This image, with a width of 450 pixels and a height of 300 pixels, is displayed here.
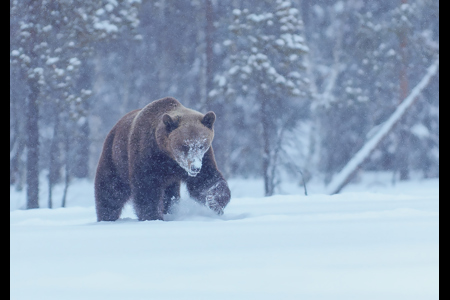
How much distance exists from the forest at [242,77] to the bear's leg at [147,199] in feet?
23.2

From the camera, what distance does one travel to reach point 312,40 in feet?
63.6

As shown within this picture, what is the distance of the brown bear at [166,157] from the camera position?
17.3 feet

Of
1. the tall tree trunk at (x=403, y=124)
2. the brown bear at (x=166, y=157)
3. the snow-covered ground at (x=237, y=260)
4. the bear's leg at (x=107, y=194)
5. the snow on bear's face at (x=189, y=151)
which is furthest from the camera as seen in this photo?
the tall tree trunk at (x=403, y=124)

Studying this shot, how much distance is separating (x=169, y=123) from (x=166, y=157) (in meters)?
0.38

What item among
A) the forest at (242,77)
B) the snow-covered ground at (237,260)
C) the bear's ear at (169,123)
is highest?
the forest at (242,77)

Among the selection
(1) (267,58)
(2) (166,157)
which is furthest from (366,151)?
(2) (166,157)

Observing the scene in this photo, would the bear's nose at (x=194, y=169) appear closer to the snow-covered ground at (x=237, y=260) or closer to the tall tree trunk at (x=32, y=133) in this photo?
the snow-covered ground at (x=237, y=260)

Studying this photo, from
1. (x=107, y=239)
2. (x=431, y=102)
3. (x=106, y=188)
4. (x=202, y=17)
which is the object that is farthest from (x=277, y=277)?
(x=431, y=102)

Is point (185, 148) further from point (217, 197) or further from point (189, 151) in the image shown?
point (217, 197)

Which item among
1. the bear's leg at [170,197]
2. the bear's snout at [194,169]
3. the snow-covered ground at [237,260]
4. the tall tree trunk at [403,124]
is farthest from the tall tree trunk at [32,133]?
the tall tree trunk at [403,124]

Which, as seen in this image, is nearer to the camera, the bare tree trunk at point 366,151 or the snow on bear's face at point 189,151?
the snow on bear's face at point 189,151

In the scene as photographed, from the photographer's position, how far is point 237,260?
2.85 meters

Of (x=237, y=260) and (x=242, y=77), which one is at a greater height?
(x=242, y=77)

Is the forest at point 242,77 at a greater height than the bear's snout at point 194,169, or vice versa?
the forest at point 242,77
